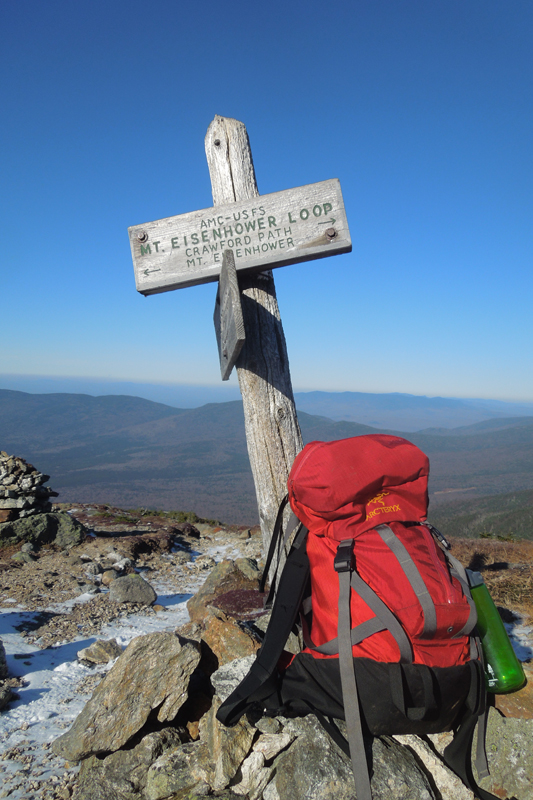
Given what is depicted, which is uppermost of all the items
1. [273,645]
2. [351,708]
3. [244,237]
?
[244,237]

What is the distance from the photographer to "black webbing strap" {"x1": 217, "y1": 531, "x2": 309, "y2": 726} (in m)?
2.21

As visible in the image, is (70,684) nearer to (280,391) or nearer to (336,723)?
(336,723)

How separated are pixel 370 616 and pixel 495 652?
1.24m

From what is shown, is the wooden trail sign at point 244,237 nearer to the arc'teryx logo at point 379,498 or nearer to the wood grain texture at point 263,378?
the wood grain texture at point 263,378

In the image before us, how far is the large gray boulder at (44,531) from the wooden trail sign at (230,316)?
9518 mm

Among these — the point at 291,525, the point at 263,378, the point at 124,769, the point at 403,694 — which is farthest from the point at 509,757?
the point at 263,378

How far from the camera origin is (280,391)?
2879 millimetres

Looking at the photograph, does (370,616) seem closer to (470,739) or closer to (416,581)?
(416,581)

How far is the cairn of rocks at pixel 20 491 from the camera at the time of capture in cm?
1029

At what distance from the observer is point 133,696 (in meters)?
2.84

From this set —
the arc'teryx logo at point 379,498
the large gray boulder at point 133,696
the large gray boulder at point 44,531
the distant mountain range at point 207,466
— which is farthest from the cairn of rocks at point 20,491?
the distant mountain range at point 207,466

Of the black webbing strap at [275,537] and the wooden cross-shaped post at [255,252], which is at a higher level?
the wooden cross-shaped post at [255,252]

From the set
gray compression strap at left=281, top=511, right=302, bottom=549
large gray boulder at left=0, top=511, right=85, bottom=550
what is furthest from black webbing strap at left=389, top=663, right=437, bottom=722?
large gray boulder at left=0, top=511, right=85, bottom=550

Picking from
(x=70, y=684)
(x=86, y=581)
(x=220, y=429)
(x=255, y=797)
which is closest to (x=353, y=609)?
(x=255, y=797)
